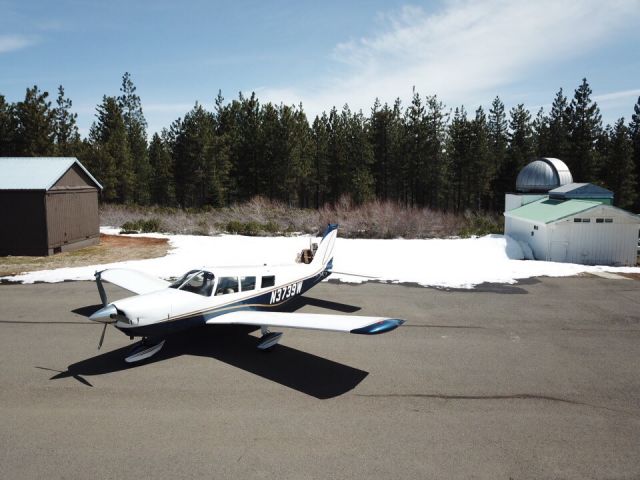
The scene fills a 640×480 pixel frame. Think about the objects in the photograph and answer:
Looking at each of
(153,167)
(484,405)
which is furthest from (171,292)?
(153,167)

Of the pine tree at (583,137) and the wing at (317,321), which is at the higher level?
the pine tree at (583,137)

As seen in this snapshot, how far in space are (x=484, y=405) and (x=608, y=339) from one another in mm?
6056

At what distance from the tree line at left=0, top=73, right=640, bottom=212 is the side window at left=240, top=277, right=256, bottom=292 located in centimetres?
3896

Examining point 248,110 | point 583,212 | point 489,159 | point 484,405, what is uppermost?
point 248,110

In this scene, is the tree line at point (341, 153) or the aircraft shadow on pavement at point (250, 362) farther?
the tree line at point (341, 153)

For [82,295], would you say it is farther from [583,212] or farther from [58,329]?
[583,212]

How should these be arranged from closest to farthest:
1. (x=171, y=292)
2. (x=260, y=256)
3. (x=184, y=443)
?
1. (x=184, y=443)
2. (x=171, y=292)
3. (x=260, y=256)

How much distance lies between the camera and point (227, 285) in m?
10.6

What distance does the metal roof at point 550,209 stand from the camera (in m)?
23.1

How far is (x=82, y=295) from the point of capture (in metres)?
15.6

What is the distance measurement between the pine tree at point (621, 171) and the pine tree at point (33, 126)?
66.2 metres

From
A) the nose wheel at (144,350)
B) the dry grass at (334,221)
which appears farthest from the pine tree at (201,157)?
the nose wheel at (144,350)

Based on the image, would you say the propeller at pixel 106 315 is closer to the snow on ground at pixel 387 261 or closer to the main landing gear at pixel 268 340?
the main landing gear at pixel 268 340

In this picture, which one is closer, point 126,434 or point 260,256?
point 126,434
